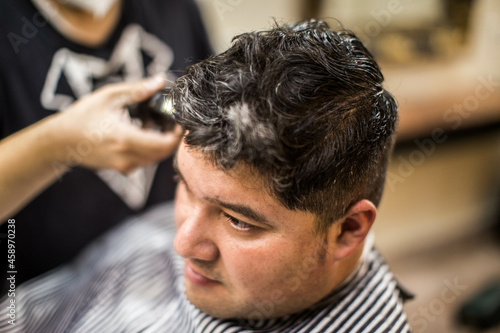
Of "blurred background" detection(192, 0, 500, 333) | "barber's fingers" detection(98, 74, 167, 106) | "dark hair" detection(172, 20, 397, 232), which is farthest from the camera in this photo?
"blurred background" detection(192, 0, 500, 333)

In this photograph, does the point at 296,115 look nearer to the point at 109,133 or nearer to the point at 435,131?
the point at 109,133

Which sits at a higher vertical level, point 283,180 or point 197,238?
point 283,180

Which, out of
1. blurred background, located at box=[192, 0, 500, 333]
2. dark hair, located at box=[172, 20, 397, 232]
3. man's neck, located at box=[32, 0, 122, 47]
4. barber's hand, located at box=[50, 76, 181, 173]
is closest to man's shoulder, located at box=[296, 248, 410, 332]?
dark hair, located at box=[172, 20, 397, 232]

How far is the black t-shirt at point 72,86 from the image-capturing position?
4.07 ft

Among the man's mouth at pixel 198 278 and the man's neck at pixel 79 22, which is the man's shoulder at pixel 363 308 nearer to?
the man's mouth at pixel 198 278

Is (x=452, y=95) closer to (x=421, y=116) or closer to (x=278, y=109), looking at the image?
(x=421, y=116)

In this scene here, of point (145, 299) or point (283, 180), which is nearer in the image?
point (283, 180)

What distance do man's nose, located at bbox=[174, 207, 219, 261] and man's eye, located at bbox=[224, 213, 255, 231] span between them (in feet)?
0.15

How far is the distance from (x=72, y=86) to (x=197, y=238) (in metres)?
A: 0.85

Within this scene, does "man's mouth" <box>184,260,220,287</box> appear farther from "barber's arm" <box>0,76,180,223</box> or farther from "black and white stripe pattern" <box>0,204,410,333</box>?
"barber's arm" <box>0,76,180,223</box>

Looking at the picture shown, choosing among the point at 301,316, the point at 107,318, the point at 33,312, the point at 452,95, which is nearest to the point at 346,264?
the point at 301,316

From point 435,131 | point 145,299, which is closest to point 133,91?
point 145,299

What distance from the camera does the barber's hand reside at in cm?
106

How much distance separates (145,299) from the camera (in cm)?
120
